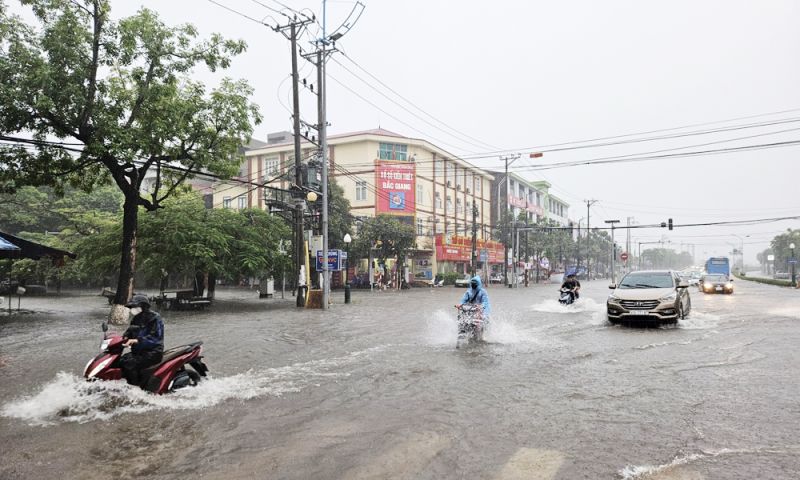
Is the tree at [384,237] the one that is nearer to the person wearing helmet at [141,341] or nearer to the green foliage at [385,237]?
the green foliage at [385,237]

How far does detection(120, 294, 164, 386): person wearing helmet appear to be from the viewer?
6.69 meters

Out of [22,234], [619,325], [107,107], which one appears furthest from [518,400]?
[22,234]

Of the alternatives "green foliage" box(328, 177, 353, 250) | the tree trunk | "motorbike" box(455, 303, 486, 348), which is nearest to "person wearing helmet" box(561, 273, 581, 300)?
"motorbike" box(455, 303, 486, 348)

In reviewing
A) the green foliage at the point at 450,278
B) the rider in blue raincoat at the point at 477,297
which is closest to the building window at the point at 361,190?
the green foliage at the point at 450,278

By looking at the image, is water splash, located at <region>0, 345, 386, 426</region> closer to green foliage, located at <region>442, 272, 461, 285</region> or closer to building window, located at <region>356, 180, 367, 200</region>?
building window, located at <region>356, 180, 367, 200</region>

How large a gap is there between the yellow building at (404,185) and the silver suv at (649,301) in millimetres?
31760

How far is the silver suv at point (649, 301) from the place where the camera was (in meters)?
13.6

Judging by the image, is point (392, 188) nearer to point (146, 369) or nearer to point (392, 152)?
point (392, 152)

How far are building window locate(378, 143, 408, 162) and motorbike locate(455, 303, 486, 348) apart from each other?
41683mm

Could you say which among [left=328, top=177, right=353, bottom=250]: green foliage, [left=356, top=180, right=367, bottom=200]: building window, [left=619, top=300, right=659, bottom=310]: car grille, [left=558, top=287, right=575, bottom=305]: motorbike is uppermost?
[left=356, top=180, right=367, bottom=200]: building window

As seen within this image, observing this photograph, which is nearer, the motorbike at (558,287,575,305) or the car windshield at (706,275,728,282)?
the motorbike at (558,287,575,305)

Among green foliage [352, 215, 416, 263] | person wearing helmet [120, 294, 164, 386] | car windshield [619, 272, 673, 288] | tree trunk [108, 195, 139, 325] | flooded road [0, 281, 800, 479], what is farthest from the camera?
green foliage [352, 215, 416, 263]

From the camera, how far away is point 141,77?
16.7 m

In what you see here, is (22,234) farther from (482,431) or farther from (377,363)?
(482,431)
